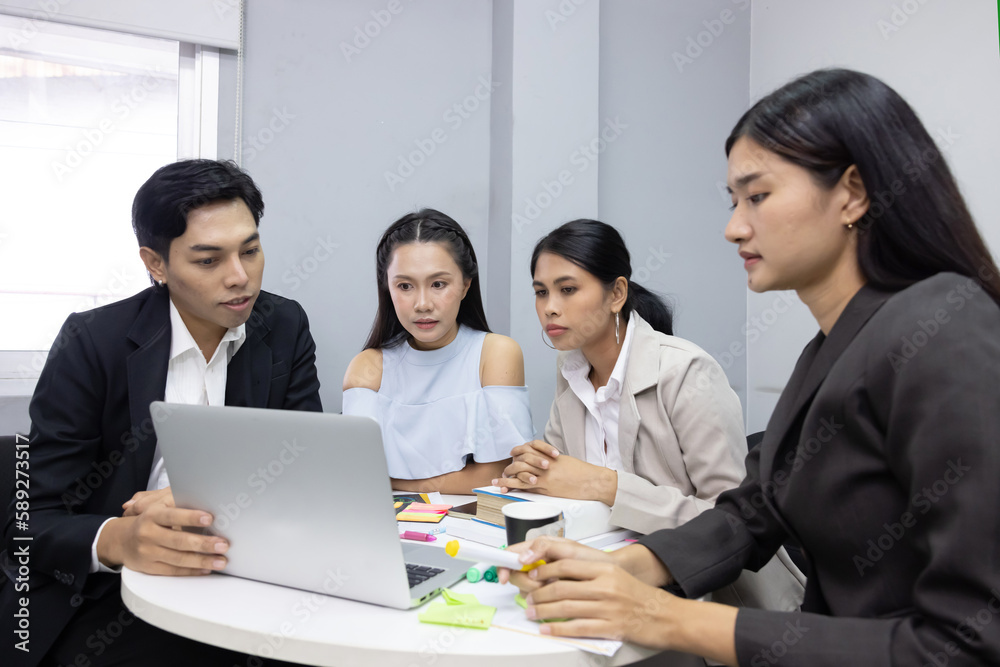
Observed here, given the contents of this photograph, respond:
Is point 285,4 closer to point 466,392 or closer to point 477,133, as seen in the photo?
point 477,133

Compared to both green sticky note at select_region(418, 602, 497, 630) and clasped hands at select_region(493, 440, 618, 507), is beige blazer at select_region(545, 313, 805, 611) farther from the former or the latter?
green sticky note at select_region(418, 602, 497, 630)

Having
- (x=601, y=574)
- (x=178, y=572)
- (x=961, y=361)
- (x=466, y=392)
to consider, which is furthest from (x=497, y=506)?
(x=961, y=361)

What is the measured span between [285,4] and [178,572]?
226cm

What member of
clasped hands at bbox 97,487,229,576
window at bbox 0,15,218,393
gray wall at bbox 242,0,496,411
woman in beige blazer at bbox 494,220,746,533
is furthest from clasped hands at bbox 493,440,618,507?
window at bbox 0,15,218,393

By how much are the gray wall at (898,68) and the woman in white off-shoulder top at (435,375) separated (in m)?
1.36

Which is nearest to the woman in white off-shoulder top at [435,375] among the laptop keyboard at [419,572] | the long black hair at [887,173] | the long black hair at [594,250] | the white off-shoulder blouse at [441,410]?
the white off-shoulder blouse at [441,410]

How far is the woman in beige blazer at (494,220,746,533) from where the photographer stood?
4.68 feet

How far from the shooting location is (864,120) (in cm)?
93

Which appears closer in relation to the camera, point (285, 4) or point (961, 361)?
point (961, 361)

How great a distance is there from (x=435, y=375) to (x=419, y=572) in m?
1.04

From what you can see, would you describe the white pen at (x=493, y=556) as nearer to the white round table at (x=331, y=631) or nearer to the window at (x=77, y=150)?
the white round table at (x=331, y=631)

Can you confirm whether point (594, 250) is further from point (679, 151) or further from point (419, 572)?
point (679, 151)

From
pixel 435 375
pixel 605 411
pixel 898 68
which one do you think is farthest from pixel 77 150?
pixel 898 68

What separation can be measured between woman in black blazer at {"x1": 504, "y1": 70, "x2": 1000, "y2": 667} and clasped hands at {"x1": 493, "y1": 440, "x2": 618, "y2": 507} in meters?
0.31
